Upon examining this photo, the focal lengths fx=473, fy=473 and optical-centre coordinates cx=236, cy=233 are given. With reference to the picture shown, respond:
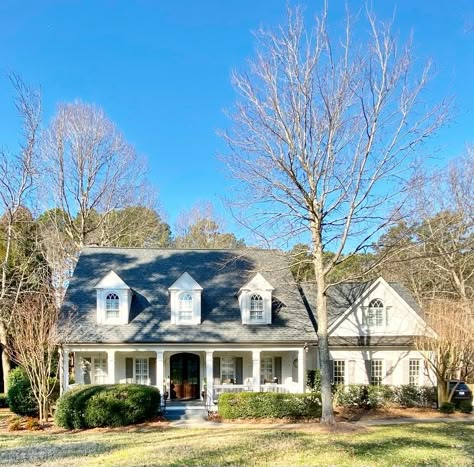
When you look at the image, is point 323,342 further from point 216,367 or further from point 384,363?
point 216,367

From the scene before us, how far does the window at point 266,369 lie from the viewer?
22.0 metres

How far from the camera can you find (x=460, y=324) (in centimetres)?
2028

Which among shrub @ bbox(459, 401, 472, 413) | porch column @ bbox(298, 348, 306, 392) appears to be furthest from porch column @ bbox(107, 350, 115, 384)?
shrub @ bbox(459, 401, 472, 413)

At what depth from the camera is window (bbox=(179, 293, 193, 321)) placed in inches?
841

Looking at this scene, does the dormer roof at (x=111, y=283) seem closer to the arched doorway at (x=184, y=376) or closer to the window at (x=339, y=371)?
the arched doorway at (x=184, y=376)

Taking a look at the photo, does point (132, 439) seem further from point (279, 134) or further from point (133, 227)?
point (133, 227)

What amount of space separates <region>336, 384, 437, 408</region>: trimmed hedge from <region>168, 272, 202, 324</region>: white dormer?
711 centimetres

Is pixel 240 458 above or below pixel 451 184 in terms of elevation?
below

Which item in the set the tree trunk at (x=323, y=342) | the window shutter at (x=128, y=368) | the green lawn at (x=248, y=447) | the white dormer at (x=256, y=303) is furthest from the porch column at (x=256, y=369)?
the window shutter at (x=128, y=368)

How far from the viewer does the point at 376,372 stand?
71.3 feet

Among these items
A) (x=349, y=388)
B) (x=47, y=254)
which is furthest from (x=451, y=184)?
(x=47, y=254)

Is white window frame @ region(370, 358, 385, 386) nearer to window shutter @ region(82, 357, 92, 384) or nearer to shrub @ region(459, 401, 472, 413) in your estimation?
shrub @ region(459, 401, 472, 413)

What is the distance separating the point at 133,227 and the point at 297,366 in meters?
20.8

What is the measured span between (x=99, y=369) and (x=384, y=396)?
12706 millimetres
